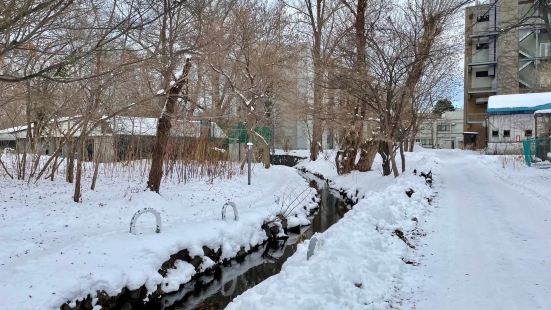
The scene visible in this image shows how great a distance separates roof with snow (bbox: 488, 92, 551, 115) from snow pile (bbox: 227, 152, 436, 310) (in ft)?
90.0

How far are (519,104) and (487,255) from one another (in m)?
29.7

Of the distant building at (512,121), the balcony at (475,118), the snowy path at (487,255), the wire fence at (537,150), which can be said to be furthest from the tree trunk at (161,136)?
the balcony at (475,118)

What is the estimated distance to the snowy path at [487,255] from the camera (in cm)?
477

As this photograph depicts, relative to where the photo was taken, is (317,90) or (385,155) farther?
(317,90)

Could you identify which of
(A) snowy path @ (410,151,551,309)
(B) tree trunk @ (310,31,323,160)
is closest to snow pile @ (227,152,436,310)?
(A) snowy path @ (410,151,551,309)

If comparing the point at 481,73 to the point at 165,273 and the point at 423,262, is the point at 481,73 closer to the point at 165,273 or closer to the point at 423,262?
the point at 423,262

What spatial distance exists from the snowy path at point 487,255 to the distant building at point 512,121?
21.8m

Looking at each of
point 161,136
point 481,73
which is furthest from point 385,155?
point 481,73

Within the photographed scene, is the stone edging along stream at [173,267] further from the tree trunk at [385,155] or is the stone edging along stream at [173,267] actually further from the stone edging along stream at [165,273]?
the tree trunk at [385,155]

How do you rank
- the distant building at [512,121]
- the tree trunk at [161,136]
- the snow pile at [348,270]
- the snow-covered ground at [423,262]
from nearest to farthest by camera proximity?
the snow pile at [348,270] → the snow-covered ground at [423,262] → the tree trunk at [161,136] → the distant building at [512,121]

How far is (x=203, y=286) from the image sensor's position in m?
7.86

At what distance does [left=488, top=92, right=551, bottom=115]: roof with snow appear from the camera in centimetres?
3123

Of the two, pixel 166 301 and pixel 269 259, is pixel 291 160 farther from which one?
pixel 166 301

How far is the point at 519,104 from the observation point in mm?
32062
